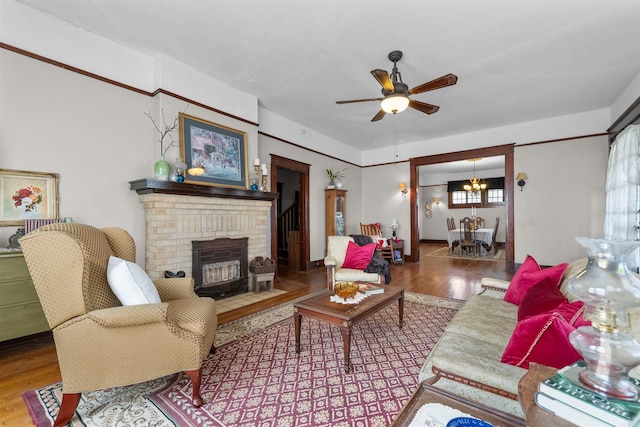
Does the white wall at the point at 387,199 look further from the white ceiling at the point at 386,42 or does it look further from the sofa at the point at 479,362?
the sofa at the point at 479,362

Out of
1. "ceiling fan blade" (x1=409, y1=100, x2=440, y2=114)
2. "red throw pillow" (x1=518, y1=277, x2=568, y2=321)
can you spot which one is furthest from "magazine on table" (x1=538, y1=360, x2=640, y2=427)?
"ceiling fan blade" (x1=409, y1=100, x2=440, y2=114)

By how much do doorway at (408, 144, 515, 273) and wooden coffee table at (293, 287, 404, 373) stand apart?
4399 millimetres

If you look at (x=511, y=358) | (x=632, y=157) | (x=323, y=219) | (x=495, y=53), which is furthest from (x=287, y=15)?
(x=632, y=157)

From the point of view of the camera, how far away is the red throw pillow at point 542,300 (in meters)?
1.43

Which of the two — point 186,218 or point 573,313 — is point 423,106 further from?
point 186,218

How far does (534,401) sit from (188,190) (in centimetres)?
350

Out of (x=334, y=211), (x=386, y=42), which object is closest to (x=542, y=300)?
(x=386, y=42)

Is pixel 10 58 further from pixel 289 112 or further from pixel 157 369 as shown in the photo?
pixel 289 112

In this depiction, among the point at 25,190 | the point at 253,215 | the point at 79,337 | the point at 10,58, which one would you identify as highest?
the point at 10,58

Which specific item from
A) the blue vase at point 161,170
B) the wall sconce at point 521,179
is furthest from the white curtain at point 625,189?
the blue vase at point 161,170

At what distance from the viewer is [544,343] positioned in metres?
1.14

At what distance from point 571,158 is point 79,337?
718 cm

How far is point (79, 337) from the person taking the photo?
1.53 metres

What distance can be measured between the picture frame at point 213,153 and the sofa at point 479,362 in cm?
325
